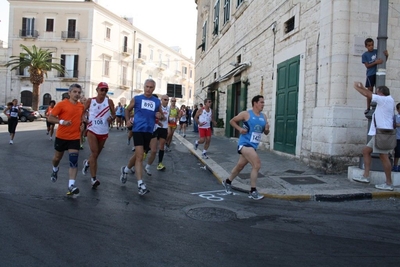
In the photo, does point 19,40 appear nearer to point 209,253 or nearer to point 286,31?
point 286,31

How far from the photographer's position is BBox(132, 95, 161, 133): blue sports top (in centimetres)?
635

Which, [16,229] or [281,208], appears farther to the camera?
[281,208]

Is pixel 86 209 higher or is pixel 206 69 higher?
pixel 206 69

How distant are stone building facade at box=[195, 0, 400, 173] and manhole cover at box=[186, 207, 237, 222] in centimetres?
407

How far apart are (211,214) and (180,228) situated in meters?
0.78

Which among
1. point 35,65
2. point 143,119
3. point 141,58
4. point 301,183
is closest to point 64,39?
point 35,65

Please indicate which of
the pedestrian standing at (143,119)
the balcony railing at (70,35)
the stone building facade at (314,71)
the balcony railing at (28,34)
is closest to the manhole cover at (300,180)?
the stone building facade at (314,71)

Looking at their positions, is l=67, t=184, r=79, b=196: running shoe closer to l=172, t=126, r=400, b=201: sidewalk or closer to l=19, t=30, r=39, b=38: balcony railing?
l=172, t=126, r=400, b=201: sidewalk

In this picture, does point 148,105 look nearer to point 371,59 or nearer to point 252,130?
point 252,130

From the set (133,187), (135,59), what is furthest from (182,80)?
(133,187)

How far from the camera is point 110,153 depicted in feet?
39.1

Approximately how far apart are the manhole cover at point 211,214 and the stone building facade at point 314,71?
13.3 feet

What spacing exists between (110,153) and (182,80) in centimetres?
6100

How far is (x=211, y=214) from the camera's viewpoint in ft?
17.0
